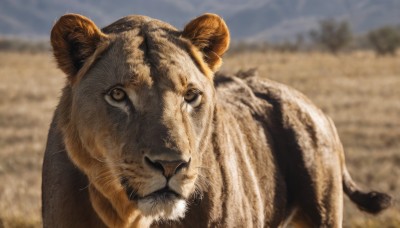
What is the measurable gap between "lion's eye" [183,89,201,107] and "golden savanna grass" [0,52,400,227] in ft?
3.40

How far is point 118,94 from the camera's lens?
4082 millimetres

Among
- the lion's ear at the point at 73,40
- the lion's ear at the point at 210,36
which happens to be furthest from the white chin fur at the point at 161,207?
the lion's ear at the point at 210,36

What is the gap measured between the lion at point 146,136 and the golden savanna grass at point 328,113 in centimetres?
58

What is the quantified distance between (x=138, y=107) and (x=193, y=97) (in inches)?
15.0

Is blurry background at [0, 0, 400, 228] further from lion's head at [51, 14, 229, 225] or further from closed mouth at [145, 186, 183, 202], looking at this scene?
closed mouth at [145, 186, 183, 202]

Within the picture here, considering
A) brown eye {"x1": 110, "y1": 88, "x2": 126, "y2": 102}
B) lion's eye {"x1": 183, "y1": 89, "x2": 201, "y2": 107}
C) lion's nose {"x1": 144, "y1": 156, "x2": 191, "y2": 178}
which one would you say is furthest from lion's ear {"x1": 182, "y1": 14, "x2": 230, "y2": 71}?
lion's nose {"x1": 144, "y1": 156, "x2": 191, "y2": 178}

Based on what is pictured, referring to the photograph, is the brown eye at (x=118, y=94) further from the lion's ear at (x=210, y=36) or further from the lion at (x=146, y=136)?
the lion's ear at (x=210, y=36)

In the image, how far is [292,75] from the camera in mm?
A: 34250

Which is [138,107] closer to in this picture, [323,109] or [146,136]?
[146,136]

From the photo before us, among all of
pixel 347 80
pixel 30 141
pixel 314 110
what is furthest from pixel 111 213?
pixel 347 80

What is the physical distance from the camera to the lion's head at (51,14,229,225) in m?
3.80

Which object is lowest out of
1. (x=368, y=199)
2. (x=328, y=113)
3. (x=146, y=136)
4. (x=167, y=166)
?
(x=328, y=113)

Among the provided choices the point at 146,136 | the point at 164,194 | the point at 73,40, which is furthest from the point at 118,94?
the point at 164,194

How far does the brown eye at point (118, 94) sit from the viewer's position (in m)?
4.07
